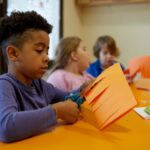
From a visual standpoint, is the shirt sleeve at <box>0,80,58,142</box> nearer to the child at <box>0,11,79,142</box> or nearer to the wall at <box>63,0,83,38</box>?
the child at <box>0,11,79,142</box>

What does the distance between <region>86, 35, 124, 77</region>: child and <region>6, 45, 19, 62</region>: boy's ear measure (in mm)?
1400

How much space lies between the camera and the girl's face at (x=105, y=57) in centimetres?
231

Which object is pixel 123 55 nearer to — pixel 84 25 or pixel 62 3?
pixel 84 25

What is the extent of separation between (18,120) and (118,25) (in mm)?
2467

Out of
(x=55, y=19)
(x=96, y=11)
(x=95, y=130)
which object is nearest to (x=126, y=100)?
(x=95, y=130)

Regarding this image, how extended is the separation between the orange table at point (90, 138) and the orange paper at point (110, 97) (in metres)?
0.04

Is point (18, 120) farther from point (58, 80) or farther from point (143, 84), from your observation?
point (143, 84)

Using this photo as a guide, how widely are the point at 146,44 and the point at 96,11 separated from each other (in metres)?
0.61

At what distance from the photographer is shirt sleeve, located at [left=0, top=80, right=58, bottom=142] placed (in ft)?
2.36

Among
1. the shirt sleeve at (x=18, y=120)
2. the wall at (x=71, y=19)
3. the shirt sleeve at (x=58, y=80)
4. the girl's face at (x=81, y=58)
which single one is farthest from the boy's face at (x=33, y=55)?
the wall at (x=71, y=19)

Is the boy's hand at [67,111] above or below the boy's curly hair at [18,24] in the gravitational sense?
below

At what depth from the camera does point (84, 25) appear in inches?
126

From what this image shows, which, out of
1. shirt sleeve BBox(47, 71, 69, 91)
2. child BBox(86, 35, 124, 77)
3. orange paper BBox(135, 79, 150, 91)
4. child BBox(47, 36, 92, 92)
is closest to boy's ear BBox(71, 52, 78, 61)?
child BBox(47, 36, 92, 92)

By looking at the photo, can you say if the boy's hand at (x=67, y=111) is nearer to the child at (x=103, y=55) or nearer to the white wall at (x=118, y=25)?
the child at (x=103, y=55)
